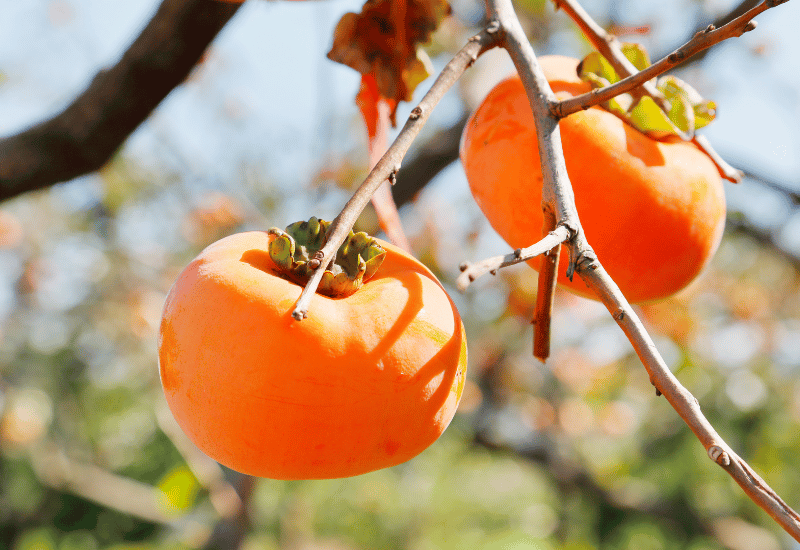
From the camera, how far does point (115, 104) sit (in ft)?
4.29

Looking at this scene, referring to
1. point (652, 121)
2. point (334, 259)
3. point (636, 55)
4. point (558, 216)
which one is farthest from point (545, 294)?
point (636, 55)

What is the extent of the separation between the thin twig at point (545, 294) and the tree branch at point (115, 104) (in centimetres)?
95

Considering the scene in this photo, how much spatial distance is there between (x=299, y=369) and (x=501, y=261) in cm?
18

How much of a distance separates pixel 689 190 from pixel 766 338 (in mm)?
5277

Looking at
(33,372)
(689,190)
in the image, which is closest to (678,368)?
(689,190)

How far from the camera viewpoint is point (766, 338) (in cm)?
507

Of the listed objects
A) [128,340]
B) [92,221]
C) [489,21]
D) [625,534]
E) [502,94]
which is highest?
[489,21]

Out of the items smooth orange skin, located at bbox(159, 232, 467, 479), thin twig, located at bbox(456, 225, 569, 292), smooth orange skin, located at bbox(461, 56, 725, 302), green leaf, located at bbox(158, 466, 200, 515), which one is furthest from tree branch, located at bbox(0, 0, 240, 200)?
green leaf, located at bbox(158, 466, 200, 515)

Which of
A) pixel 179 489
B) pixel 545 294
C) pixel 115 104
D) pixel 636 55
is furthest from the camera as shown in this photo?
pixel 179 489

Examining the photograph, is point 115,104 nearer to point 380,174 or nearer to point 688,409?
point 380,174

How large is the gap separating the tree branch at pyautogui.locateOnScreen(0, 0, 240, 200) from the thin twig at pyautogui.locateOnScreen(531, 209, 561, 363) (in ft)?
3.12

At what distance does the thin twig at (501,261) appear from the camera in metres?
0.37

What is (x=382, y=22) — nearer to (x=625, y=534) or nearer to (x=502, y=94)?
(x=502, y=94)

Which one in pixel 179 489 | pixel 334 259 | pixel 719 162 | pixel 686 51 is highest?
pixel 686 51
